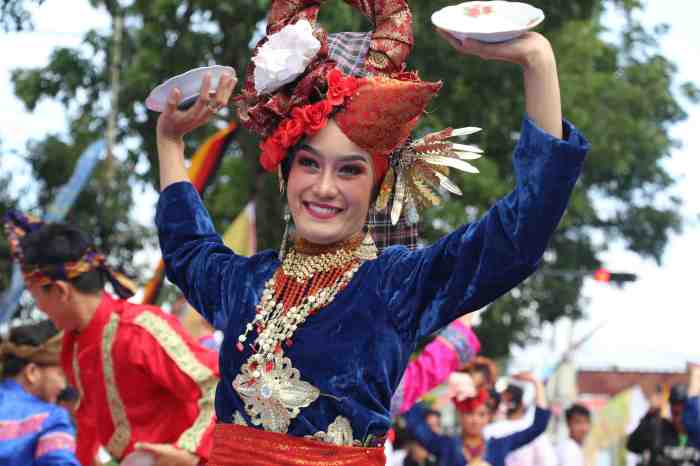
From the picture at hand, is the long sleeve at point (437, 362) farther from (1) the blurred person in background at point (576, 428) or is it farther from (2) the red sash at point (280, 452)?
(1) the blurred person in background at point (576, 428)

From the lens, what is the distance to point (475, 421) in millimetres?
9914

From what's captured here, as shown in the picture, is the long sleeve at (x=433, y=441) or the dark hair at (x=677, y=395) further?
the dark hair at (x=677, y=395)

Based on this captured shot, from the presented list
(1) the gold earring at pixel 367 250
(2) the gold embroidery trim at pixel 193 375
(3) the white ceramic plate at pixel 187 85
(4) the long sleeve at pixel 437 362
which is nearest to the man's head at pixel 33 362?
(2) the gold embroidery trim at pixel 193 375

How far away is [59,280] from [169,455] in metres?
1.29

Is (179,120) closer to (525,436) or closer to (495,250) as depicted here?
(495,250)

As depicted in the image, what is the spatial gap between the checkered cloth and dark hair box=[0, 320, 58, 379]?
11.2ft

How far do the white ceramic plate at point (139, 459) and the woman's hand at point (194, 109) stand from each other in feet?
4.37

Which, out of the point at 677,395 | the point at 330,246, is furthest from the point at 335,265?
the point at 677,395

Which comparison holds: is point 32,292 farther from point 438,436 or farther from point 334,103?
point 438,436

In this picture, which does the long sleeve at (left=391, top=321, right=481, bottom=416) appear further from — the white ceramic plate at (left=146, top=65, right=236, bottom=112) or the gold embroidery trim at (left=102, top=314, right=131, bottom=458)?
the white ceramic plate at (left=146, top=65, right=236, bottom=112)

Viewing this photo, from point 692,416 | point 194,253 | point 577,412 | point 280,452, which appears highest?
point 194,253

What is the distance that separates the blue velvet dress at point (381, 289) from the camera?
3.09 m

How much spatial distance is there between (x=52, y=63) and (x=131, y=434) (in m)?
12.7

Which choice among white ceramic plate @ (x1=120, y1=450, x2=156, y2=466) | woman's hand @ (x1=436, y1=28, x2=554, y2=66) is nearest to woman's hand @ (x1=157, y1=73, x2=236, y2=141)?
woman's hand @ (x1=436, y1=28, x2=554, y2=66)
